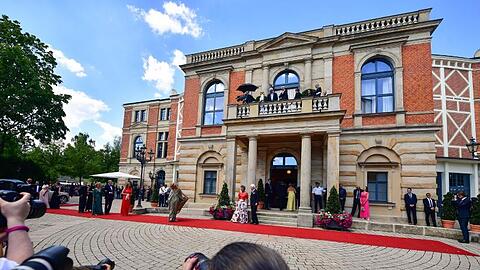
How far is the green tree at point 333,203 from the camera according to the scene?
12.0m

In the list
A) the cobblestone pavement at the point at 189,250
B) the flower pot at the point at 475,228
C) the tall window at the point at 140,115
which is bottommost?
the cobblestone pavement at the point at 189,250

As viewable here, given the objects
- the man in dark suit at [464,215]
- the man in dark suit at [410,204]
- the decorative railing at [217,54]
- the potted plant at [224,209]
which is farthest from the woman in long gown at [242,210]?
the decorative railing at [217,54]

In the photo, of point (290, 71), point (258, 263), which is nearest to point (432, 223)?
point (290, 71)

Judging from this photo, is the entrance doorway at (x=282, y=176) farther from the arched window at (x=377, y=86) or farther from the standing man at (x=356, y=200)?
the arched window at (x=377, y=86)

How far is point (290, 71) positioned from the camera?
17359mm

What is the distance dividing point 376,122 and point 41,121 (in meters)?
22.0

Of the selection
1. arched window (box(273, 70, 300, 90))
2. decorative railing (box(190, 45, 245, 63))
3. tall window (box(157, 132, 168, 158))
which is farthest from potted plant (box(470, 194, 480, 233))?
tall window (box(157, 132, 168, 158))

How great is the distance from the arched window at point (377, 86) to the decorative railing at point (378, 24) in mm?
1735

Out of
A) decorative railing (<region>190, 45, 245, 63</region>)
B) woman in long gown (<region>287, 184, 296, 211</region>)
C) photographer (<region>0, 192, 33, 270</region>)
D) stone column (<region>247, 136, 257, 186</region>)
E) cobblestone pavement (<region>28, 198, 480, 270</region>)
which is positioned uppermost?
decorative railing (<region>190, 45, 245, 63</region>)

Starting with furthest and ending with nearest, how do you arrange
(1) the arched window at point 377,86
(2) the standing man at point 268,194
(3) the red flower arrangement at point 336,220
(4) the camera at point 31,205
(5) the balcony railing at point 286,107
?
(2) the standing man at point 268,194 < (1) the arched window at point 377,86 < (5) the balcony railing at point 286,107 < (3) the red flower arrangement at point 336,220 < (4) the camera at point 31,205

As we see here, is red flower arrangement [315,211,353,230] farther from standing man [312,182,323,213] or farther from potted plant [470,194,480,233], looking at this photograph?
potted plant [470,194,480,233]

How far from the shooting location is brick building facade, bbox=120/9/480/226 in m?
13.5

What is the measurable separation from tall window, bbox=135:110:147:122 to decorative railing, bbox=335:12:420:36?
87.5 feet

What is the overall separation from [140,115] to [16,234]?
37.3 metres
